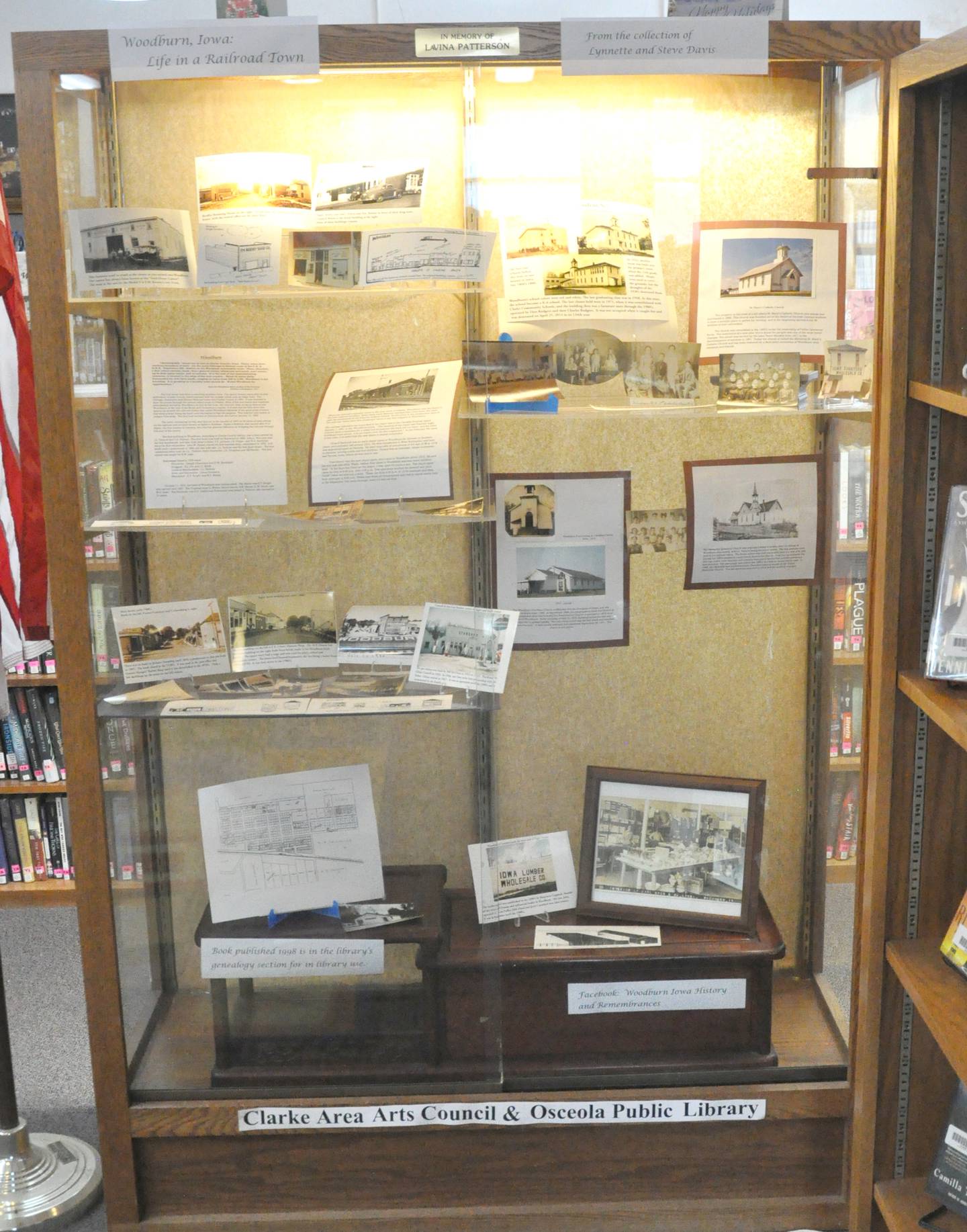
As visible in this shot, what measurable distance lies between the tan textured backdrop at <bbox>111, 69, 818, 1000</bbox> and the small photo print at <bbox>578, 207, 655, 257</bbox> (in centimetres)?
3

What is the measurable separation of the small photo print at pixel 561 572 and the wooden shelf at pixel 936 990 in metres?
Answer: 0.76

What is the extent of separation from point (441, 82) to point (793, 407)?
766 mm

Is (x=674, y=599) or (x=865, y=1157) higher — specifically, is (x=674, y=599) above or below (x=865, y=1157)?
above

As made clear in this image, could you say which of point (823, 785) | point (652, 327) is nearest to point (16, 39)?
point (652, 327)

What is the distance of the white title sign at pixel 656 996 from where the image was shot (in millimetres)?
2072

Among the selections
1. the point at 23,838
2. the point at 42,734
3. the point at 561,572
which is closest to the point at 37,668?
the point at 42,734

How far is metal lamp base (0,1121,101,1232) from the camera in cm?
223

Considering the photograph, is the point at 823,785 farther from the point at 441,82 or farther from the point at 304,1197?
the point at 441,82

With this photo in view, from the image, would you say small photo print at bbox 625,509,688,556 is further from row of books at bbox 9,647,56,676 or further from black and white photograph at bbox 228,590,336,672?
row of books at bbox 9,647,56,676

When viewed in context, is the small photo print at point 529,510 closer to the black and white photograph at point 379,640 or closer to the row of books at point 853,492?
the black and white photograph at point 379,640

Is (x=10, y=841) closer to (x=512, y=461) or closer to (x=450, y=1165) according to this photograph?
(x=450, y=1165)

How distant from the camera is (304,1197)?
2125 mm

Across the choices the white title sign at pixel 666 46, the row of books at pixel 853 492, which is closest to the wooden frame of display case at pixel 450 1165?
the row of books at pixel 853 492

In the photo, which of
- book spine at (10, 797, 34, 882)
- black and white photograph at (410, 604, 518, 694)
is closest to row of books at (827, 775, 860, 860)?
black and white photograph at (410, 604, 518, 694)
